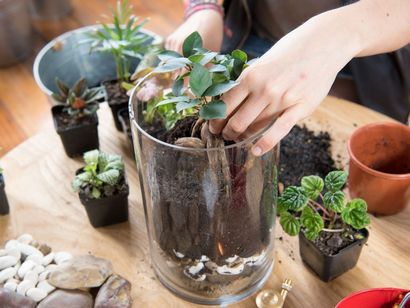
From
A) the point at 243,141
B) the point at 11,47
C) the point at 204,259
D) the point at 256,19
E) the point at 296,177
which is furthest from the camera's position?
the point at 11,47

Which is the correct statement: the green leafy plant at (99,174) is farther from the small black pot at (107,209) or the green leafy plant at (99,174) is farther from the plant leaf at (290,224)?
the plant leaf at (290,224)

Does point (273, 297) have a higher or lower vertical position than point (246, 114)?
lower

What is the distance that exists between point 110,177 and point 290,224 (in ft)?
1.02

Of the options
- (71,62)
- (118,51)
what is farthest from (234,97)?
(71,62)

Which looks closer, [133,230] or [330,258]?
[330,258]

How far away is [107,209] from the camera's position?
847 mm

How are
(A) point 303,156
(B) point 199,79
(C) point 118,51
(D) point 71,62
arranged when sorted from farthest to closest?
(D) point 71,62, (C) point 118,51, (A) point 303,156, (B) point 199,79

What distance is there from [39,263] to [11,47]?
5.08ft

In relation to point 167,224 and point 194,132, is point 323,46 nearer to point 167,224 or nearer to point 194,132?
point 194,132

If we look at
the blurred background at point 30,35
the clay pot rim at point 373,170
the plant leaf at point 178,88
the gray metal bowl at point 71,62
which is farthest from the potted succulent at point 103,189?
the blurred background at point 30,35

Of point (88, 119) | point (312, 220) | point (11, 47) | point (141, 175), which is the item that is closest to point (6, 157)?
point (88, 119)

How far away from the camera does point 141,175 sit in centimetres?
73

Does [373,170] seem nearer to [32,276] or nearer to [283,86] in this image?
[283,86]

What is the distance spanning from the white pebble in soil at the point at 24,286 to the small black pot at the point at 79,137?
0.31 meters
